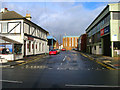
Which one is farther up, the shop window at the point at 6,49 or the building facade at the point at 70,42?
the building facade at the point at 70,42

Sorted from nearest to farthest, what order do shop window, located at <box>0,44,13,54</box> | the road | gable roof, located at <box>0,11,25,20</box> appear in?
1. the road
2. shop window, located at <box>0,44,13,54</box>
3. gable roof, located at <box>0,11,25,20</box>

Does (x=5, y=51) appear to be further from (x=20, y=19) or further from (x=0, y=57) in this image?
(x=20, y=19)

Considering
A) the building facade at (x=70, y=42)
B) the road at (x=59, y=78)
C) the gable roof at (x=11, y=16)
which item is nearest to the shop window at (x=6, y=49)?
the gable roof at (x=11, y=16)

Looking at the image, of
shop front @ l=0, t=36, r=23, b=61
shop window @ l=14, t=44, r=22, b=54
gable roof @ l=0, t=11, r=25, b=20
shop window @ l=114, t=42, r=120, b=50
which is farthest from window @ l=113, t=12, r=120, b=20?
shop front @ l=0, t=36, r=23, b=61

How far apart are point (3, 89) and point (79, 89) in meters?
3.54

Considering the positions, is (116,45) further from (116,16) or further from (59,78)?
(59,78)

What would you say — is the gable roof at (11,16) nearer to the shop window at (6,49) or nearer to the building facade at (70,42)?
the shop window at (6,49)

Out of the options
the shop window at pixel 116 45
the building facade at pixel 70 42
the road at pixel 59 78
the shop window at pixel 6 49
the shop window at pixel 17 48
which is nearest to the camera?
the road at pixel 59 78

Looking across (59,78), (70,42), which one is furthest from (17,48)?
(70,42)

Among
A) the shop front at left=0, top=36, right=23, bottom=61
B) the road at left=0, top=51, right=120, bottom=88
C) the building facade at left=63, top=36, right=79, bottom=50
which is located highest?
the building facade at left=63, top=36, right=79, bottom=50

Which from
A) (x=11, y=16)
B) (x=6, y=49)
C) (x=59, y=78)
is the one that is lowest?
(x=59, y=78)

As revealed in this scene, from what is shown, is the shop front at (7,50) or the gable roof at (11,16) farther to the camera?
the gable roof at (11,16)

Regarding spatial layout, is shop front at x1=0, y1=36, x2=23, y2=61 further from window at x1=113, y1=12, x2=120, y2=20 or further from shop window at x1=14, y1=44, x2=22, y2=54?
window at x1=113, y1=12, x2=120, y2=20

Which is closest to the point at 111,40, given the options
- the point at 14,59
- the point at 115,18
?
the point at 115,18
